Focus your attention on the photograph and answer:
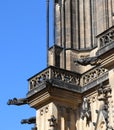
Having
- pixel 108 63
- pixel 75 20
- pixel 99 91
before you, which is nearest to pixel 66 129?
pixel 99 91

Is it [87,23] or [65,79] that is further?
[87,23]

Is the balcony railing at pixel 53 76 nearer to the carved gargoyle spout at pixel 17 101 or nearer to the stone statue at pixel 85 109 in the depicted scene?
the carved gargoyle spout at pixel 17 101

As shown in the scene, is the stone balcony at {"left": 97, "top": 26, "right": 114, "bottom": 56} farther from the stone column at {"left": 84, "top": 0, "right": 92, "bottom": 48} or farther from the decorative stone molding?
the stone column at {"left": 84, "top": 0, "right": 92, "bottom": 48}

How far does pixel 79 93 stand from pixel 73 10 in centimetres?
441

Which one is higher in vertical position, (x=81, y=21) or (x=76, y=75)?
(x=81, y=21)

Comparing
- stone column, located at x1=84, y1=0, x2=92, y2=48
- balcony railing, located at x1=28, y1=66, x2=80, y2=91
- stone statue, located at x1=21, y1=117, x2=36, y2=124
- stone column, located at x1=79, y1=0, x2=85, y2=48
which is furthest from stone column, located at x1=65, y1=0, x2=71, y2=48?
stone statue, located at x1=21, y1=117, x2=36, y2=124

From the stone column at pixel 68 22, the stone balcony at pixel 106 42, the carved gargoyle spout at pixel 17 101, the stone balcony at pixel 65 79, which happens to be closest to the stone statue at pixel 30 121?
the carved gargoyle spout at pixel 17 101

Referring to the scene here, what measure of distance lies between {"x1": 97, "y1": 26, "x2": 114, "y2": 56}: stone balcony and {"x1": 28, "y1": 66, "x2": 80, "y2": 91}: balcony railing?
239 cm

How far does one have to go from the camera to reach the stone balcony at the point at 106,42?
17628 millimetres

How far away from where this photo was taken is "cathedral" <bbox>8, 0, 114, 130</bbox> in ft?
60.3

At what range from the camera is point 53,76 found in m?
20.2

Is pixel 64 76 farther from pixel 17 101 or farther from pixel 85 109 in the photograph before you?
pixel 17 101

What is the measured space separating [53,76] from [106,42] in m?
2.68

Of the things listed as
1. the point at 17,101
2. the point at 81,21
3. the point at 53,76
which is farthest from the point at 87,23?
the point at 17,101
